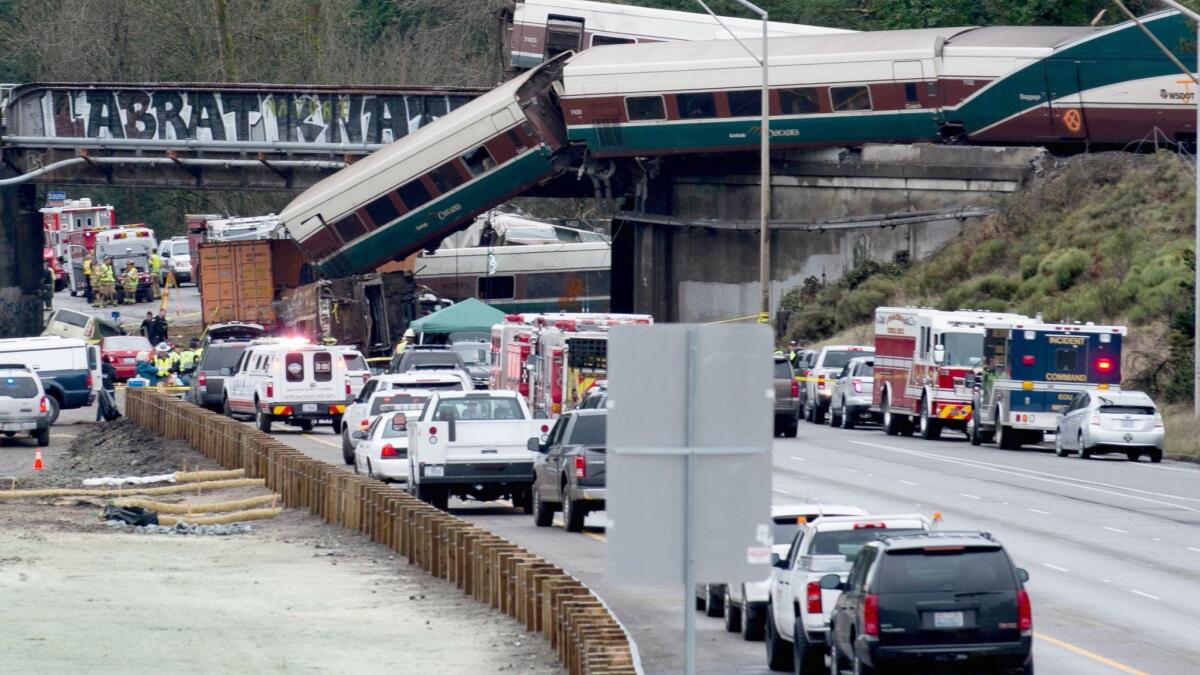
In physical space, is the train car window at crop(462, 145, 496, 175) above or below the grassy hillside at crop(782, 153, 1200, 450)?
above

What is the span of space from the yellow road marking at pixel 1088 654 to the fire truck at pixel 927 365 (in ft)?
78.5

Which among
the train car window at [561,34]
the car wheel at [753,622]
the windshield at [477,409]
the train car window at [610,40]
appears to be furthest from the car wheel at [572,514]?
the train car window at [561,34]

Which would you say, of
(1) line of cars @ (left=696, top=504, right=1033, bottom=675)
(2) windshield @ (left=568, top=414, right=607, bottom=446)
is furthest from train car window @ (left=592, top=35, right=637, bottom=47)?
(1) line of cars @ (left=696, top=504, right=1033, bottom=675)

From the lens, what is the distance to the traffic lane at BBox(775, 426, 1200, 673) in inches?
645

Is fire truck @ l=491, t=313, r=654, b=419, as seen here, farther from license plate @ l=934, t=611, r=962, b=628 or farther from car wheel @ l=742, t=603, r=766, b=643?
license plate @ l=934, t=611, r=962, b=628

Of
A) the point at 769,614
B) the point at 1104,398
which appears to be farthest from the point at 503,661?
the point at 1104,398

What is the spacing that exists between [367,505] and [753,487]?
16.8 meters

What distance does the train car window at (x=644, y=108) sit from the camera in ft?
181

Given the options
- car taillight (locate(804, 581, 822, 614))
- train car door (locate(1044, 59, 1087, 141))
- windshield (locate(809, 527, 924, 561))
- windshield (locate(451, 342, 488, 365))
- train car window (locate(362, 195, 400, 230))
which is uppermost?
train car door (locate(1044, 59, 1087, 141))

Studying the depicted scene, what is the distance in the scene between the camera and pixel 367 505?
2453 cm

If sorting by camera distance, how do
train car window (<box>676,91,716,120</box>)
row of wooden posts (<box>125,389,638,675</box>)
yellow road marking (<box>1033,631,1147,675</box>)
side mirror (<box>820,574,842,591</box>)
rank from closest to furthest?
row of wooden posts (<box>125,389,638,675</box>) → side mirror (<box>820,574,842,591</box>) → yellow road marking (<box>1033,631,1147,675</box>) → train car window (<box>676,91,716,120</box>)

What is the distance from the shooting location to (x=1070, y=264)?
168ft

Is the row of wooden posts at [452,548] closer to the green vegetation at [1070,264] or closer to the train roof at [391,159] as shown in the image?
the train roof at [391,159]

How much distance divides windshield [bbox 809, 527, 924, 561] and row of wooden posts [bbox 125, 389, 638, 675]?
1.75 m
